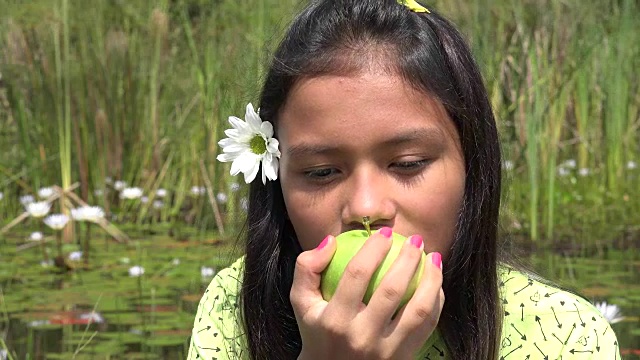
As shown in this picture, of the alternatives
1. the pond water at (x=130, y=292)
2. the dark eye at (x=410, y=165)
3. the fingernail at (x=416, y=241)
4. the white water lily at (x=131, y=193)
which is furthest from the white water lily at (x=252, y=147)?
the white water lily at (x=131, y=193)

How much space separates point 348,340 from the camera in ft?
5.74

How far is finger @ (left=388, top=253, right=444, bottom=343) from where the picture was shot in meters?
1.74

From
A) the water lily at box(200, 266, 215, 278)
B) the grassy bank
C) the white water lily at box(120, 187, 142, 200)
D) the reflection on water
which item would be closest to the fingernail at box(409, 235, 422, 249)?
the reflection on water

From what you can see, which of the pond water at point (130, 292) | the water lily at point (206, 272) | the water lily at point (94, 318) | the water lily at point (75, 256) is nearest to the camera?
the pond water at point (130, 292)

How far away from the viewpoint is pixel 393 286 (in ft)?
5.61

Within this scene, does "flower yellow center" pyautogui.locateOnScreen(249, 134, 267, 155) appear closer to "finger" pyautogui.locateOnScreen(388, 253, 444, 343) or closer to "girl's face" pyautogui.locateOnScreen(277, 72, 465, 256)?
"girl's face" pyautogui.locateOnScreen(277, 72, 465, 256)

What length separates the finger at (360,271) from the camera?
1707 millimetres

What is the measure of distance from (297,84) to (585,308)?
25.4 inches

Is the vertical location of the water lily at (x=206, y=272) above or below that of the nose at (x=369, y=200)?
below

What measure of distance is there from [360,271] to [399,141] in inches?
10.8

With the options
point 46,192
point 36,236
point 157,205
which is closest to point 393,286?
point 36,236

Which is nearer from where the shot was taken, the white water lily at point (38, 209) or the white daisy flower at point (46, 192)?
the white water lily at point (38, 209)

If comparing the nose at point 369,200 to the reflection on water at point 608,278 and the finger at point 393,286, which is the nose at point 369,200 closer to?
the finger at point 393,286

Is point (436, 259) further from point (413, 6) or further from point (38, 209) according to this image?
point (38, 209)
